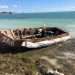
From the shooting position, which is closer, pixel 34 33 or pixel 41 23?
pixel 34 33

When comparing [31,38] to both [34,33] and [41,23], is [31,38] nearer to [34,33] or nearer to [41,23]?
[34,33]

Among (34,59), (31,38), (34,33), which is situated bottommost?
(34,59)

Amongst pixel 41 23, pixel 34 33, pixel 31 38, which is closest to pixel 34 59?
pixel 31 38

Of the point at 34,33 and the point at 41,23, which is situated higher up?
the point at 34,33

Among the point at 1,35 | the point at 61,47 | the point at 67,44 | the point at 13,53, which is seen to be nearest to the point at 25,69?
the point at 13,53

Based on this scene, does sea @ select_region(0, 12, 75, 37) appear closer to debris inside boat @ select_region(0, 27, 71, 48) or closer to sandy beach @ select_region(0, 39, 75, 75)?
debris inside boat @ select_region(0, 27, 71, 48)

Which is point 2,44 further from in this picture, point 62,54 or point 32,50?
point 62,54

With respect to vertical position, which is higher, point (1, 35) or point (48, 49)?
point (1, 35)

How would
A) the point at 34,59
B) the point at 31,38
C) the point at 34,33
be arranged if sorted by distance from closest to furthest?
the point at 34,59, the point at 31,38, the point at 34,33

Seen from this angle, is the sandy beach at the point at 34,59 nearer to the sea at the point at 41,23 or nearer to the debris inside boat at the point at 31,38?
the debris inside boat at the point at 31,38

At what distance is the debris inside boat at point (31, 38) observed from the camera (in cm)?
1923

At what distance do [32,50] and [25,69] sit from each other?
656 centimetres

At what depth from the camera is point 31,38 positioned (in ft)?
75.1

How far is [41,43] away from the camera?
66.5 ft
